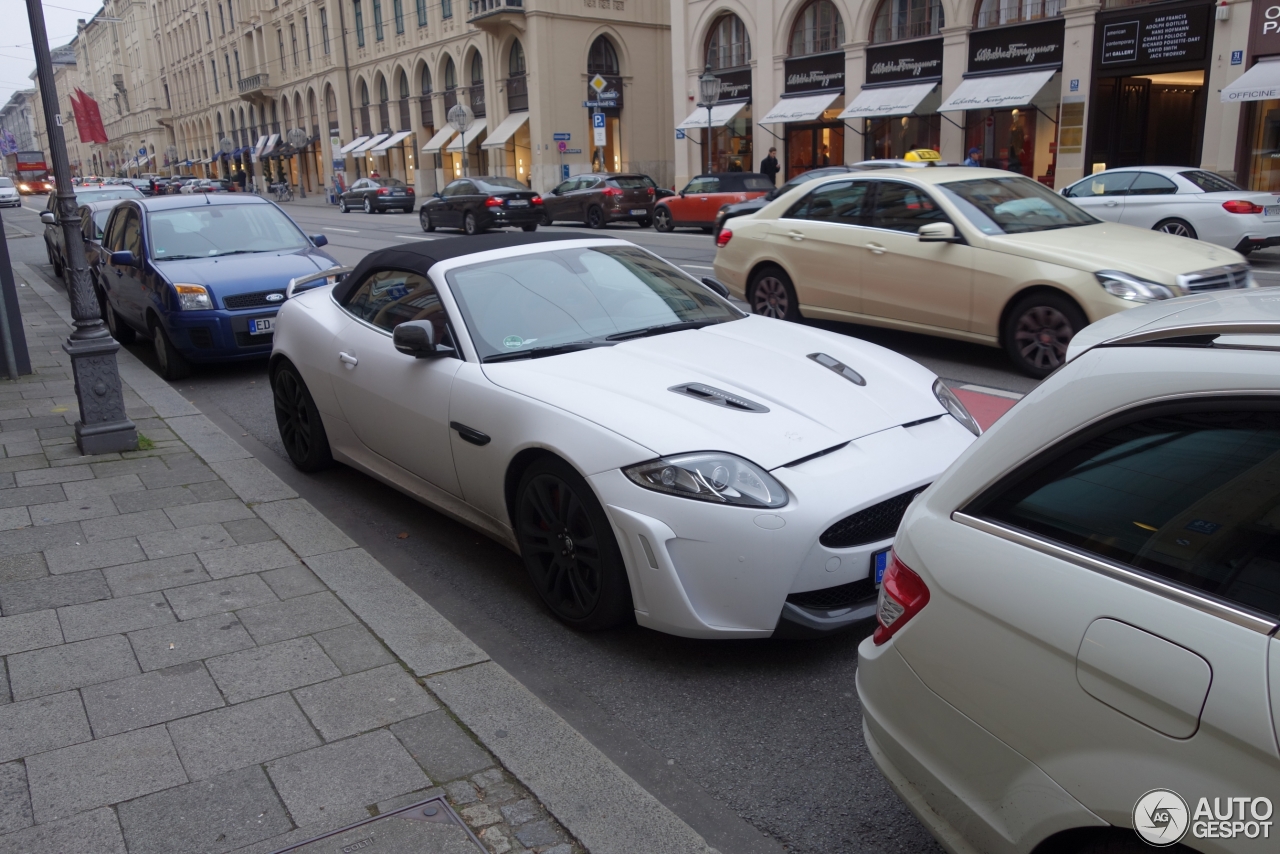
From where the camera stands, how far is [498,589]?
4609mm

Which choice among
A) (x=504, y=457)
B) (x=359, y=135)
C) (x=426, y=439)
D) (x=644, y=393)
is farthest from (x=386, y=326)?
(x=359, y=135)

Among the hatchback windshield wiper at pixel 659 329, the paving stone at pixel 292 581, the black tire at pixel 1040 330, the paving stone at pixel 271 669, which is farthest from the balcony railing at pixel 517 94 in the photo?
the paving stone at pixel 271 669

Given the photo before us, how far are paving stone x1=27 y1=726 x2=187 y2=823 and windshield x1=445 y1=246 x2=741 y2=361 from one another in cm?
208

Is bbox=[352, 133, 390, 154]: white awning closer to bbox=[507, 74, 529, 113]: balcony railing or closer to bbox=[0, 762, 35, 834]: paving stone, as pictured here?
bbox=[507, 74, 529, 113]: balcony railing

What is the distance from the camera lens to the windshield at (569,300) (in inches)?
186

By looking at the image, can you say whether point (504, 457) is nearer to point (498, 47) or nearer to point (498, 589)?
point (498, 589)

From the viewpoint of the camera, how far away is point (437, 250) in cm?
533

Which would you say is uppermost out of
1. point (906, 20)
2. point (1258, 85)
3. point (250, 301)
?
point (906, 20)

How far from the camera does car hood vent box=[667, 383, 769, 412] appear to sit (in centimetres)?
389

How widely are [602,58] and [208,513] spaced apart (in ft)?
143

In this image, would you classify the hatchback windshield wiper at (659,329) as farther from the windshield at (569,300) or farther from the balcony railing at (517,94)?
the balcony railing at (517,94)

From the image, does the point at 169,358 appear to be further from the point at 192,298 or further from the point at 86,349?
the point at 86,349

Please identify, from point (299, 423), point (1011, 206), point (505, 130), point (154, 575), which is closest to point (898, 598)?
point (154, 575)

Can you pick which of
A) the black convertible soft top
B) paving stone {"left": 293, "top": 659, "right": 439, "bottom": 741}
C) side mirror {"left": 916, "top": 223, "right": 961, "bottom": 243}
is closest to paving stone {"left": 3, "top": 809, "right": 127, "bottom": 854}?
paving stone {"left": 293, "top": 659, "right": 439, "bottom": 741}
